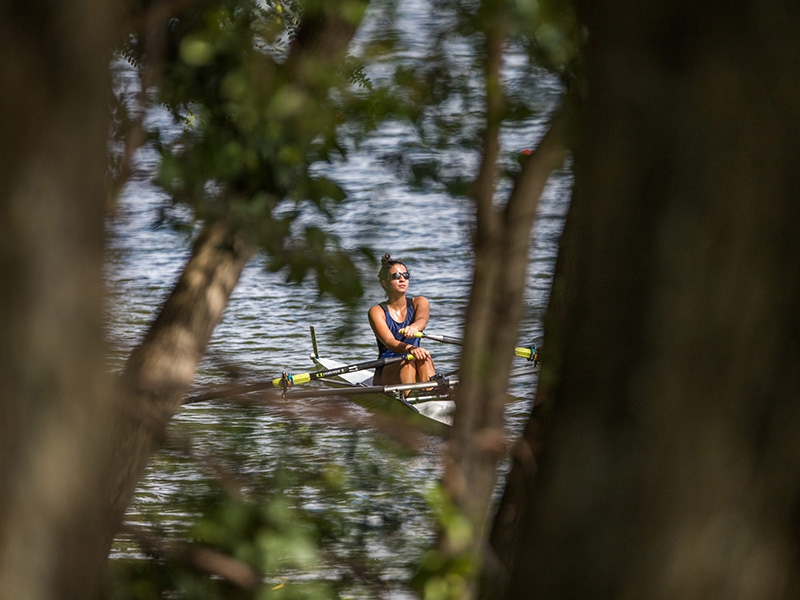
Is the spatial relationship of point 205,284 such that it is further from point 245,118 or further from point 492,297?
point 492,297

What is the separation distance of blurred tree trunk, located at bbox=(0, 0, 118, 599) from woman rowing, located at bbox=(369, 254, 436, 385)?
5.79 m

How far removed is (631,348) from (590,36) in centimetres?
32

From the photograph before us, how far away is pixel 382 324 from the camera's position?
7.29m

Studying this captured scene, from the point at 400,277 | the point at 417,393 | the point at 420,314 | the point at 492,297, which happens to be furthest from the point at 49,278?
the point at 400,277

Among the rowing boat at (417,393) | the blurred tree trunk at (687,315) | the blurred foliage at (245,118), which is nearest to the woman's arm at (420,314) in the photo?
the rowing boat at (417,393)

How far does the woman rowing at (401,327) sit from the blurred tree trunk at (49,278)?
19.0 ft

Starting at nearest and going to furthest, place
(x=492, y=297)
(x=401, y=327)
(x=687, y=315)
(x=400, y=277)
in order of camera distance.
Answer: (x=687, y=315), (x=492, y=297), (x=400, y=277), (x=401, y=327)

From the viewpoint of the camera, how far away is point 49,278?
29.9 inches

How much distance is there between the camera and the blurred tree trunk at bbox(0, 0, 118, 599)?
0.75 meters

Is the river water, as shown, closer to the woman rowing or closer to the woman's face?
the woman rowing

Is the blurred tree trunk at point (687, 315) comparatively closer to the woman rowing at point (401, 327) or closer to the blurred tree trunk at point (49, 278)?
the blurred tree trunk at point (49, 278)

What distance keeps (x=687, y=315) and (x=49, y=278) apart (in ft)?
2.02

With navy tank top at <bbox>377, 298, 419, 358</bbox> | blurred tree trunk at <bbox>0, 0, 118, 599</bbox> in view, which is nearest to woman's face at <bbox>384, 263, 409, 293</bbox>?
navy tank top at <bbox>377, 298, 419, 358</bbox>

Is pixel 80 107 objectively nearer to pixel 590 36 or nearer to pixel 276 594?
pixel 590 36
